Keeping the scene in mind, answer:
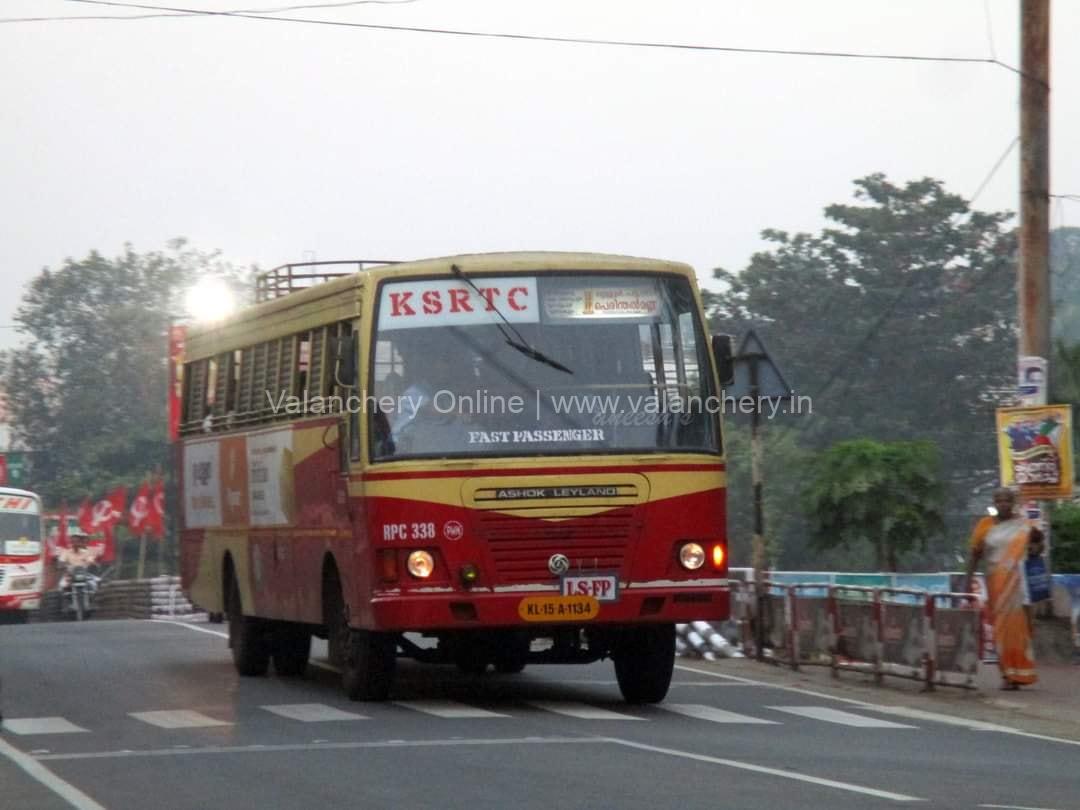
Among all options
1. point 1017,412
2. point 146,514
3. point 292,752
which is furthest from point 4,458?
point 292,752

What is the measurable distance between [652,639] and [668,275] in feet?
8.64

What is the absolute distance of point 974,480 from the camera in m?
62.5

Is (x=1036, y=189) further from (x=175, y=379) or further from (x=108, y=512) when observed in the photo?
(x=108, y=512)

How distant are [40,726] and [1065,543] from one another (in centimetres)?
1153

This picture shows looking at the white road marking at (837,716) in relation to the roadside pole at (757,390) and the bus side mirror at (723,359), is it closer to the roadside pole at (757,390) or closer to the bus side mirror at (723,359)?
the bus side mirror at (723,359)

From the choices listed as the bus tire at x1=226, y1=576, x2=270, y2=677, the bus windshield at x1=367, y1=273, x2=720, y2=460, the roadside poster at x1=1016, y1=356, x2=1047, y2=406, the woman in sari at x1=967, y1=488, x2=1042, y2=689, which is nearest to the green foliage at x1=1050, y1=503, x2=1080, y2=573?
the roadside poster at x1=1016, y1=356, x2=1047, y2=406

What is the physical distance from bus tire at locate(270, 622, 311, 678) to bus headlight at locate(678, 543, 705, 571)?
5.62m

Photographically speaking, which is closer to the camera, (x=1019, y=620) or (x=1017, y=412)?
(x=1019, y=620)

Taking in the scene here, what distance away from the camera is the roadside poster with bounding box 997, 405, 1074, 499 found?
66.7 ft

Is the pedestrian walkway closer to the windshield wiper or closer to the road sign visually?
the road sign

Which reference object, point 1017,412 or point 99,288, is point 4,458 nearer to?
point 99,288

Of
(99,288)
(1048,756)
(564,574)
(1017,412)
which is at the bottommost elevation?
(1048,756)

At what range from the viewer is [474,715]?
51.5ft

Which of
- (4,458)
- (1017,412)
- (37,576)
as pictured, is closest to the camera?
(1017,412)
